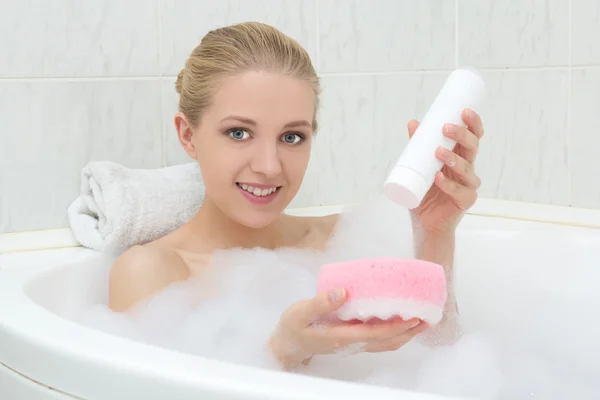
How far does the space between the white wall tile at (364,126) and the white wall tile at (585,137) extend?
1.25 ft

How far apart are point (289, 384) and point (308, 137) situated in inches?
25.7

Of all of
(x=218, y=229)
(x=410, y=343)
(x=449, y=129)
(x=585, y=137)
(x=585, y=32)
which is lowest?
(x=410, y=343)

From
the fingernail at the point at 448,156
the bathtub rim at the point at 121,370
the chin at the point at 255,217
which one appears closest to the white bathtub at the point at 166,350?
the bathtub rim at the point at 121,370

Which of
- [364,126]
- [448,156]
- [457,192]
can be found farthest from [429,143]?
[364,126]

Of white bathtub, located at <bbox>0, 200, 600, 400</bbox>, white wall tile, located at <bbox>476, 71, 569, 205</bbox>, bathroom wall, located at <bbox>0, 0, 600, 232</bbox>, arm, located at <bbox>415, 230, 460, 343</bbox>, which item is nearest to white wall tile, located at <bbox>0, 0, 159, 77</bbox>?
bathroom wall, located at <bbox>0, 0, 600, 232</bbox>

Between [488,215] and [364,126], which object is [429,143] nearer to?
[488,215]

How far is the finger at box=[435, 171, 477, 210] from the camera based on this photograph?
3.58ft

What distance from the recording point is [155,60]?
161 centimetres

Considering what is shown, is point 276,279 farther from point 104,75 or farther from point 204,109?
point 104,75

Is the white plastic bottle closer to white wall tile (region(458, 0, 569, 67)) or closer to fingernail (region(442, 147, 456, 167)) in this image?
fingernail (region(442, 147, 456, 167))

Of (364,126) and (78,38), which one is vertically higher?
(78,38)

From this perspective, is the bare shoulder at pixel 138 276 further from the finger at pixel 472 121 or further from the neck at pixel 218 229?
the finger at pixel 472 121

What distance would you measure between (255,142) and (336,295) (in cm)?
48

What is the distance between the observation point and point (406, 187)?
0.96 m
